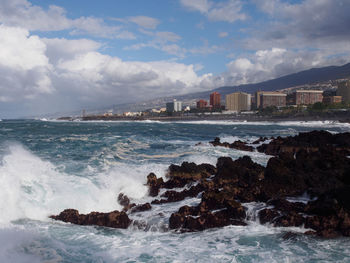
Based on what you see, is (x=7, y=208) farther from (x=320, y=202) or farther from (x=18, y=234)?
(x=320, y=202)

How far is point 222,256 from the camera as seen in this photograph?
6285 mm

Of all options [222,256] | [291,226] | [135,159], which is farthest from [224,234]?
[135,159]

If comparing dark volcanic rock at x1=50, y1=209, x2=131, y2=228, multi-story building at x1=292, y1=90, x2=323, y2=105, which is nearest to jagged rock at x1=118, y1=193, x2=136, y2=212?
dark volcanic rock at x1=50, y1=209, x2=131, y2=228

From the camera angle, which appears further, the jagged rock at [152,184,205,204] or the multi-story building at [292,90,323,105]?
the multi-story building at [292,90,323,105]

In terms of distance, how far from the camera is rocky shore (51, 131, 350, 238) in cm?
781

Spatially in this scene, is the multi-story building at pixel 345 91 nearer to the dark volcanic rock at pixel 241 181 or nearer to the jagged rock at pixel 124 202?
the dark volcanic rock at pixel 241 181

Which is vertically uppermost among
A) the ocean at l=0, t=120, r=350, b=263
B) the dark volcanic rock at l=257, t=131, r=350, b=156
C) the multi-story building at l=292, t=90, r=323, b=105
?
the multi-story building at l=292, t=90, r=323, b=105

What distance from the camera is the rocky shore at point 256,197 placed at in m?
7.81

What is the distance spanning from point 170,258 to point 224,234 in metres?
1.82

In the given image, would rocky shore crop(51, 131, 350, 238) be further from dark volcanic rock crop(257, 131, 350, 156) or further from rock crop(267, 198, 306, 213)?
dark volcanic rock crop(257, 131, 350, 156)

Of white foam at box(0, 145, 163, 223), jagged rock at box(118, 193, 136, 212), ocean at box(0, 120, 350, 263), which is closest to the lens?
ocean at box(0, 120, 350, 263)

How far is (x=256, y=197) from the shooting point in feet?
32.0

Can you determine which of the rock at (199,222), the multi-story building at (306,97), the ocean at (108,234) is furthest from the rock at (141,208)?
the multi-story building at (306,97)

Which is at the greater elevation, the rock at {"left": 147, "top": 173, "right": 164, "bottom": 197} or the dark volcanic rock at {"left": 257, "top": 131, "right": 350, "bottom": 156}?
the dark volcanic rock at {"left": 257, "top": 131, "right": 350, "bottom": 156}
